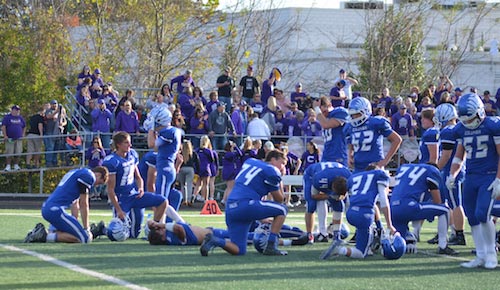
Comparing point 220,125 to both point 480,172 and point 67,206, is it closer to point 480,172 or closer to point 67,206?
point 67,206

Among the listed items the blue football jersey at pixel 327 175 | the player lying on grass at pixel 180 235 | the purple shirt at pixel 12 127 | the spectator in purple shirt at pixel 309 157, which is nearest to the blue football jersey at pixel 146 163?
the player lying on grass at pixel 180 235

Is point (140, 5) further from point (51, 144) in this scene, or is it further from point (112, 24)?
point (51, 144)

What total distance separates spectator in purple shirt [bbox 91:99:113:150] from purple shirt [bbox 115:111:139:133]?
16.2 inches

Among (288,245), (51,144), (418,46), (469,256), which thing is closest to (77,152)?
(51,144)

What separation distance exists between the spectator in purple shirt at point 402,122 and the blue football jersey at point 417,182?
39.7 feet

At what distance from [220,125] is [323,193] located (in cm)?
1115

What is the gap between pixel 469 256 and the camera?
40.1 feet

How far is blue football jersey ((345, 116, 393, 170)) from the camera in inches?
522

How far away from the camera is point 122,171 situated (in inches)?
539

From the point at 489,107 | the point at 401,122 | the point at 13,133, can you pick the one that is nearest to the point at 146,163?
the point at 13,133

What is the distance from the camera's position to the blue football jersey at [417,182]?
40.5ft

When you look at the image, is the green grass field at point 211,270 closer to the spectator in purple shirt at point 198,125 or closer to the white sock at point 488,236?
the white sock at point 488,236

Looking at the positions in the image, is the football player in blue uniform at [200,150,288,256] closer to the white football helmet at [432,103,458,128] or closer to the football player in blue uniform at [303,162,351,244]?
the football player in blue uniform at [303,162,351,244]

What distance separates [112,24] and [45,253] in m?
26.7
